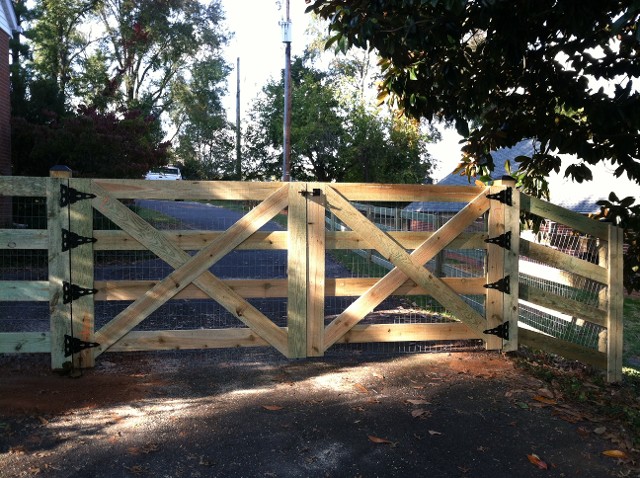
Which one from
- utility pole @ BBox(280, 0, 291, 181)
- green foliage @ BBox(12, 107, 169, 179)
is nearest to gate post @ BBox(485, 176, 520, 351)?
green foliage @ BBox(12, 107, 169, 179)

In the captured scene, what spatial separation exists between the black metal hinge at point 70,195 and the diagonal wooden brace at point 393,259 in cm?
218

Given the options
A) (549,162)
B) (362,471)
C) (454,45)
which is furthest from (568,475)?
(454,45)

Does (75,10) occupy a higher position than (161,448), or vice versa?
(75,10)

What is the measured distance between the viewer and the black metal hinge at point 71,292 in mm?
5273

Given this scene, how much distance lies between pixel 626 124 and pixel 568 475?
11.4ft

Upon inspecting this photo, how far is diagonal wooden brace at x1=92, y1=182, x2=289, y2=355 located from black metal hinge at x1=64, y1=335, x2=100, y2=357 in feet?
0.30

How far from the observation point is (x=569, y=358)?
19.6 feet

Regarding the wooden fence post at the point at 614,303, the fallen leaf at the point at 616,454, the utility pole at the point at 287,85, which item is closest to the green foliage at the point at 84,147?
the utility pole at the point at 287,85

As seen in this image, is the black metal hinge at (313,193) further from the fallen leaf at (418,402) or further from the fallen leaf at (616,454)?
the fallen leaf at (616,454)

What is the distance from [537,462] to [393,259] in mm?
2322

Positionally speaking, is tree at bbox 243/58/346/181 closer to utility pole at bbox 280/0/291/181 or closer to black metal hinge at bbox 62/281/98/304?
utility pole at bbox 280/0/291/181

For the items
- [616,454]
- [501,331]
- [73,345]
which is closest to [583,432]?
[616,454]

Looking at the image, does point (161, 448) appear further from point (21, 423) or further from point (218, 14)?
point (218, 14)

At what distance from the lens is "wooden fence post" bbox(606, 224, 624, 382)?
5762 millimetres
